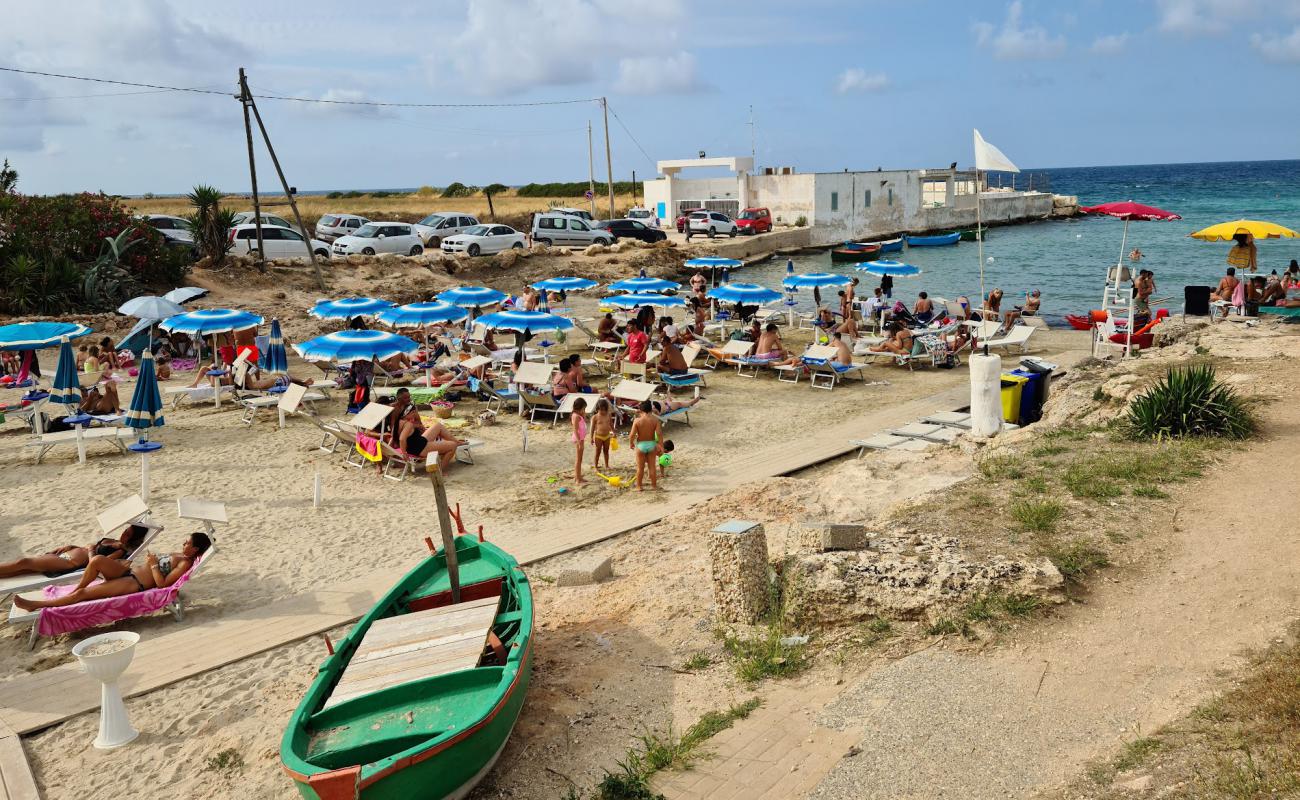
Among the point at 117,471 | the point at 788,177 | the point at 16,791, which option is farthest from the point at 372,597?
the point at 788,177

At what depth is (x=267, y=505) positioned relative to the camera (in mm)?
11242

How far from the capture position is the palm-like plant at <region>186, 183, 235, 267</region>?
28.1 m

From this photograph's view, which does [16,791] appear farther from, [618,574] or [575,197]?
[575,197]

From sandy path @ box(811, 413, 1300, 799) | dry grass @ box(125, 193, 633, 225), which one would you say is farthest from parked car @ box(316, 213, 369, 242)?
sandy path @ box(811, 413, 1300, 799)

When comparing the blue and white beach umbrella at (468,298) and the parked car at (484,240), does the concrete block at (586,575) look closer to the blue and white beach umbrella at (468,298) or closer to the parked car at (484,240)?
the blue and white beach umbrella at (468,298)

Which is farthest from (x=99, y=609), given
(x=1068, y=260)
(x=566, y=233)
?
(x=1068, y=260)

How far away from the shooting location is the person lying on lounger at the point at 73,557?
8.59m

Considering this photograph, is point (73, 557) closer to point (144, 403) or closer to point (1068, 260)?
point (144, 403)

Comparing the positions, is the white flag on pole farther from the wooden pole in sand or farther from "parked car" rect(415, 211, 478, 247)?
"parked car" rect(415, 211, 478, 247)

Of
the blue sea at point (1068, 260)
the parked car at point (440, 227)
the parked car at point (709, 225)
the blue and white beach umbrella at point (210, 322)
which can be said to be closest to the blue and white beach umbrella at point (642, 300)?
the blue and white beach umbrella at point (210, 322)

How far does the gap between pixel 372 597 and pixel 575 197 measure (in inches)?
2466

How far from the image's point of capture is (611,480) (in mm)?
11789

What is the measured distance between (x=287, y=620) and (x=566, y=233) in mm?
31664

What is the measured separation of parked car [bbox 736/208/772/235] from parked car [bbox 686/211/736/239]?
0.49 meters
